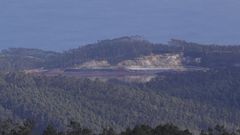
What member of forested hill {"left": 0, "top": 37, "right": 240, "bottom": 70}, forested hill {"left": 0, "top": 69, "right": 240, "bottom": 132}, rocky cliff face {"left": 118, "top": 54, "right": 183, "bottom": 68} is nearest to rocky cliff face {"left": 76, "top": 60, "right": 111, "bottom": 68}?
forested hill {"left": 0, "top": 37, "right": 240, "bottom": 70}

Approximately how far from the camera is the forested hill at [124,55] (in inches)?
1606

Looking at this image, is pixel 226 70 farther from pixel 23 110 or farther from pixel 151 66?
pixel 23 110

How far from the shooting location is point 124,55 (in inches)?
1716

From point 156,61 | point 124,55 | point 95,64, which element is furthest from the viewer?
point 124,55

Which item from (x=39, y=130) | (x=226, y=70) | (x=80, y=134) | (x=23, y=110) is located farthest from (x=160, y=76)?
(x=80, y=134)

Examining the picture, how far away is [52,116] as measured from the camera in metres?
28.9

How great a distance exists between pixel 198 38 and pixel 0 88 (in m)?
32.2

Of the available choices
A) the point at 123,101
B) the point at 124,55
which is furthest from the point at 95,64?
the point at 123,101

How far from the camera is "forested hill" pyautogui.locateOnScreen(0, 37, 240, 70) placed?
40.8 meters

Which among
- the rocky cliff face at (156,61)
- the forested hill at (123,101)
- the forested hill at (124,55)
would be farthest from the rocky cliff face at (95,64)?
the forested hill at (123,101)

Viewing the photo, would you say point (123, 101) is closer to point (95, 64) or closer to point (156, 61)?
point (156, 61)

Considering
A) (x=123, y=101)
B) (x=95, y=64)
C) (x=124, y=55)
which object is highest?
(x=124, y=55)

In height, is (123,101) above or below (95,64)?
below

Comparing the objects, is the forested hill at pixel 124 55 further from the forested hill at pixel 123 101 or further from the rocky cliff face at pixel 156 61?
the forested hill at pixel 123 101
